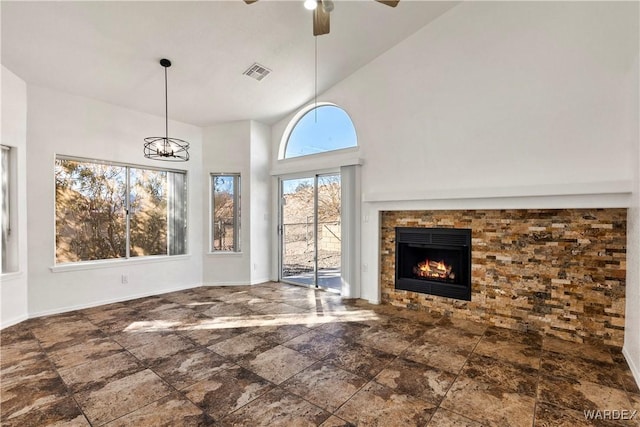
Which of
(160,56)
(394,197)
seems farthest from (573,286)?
(160,56)

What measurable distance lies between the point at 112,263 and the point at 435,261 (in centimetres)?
478

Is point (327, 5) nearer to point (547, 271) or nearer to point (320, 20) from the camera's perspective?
point (320, 20)

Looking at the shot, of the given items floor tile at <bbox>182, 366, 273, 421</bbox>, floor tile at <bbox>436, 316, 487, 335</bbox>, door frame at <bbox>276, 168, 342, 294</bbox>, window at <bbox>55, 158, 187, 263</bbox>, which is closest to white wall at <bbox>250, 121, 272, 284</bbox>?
door frame at <bbox>276, 168, 342, 294</bbox>

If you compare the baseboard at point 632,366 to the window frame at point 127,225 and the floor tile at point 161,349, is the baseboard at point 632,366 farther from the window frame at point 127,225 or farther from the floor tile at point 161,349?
the window frame at point 127,225

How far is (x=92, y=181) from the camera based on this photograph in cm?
455

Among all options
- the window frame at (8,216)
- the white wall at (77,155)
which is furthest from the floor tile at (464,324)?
the window frame at (8,216)

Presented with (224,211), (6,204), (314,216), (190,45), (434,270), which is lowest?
(434,270)

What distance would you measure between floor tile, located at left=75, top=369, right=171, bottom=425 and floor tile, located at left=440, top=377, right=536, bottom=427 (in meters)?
2.10

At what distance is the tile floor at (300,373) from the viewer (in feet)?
6.63

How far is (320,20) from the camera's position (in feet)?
8.93

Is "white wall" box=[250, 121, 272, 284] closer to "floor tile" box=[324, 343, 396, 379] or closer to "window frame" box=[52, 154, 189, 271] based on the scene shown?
"window frame" box=[52, 154, 189, 271]

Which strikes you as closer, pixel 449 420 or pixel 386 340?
pixel 449 420

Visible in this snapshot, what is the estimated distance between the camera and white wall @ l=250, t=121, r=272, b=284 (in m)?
A: 5.75

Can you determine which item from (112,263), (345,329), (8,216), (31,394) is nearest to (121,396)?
(31,394)
